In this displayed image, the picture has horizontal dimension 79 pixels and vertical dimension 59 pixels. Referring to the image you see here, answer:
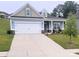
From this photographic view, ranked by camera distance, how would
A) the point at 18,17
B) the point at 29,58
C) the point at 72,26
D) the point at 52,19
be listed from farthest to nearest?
the point at 52,19, the point at 18,17, the point at 72,26, the point at 29,58

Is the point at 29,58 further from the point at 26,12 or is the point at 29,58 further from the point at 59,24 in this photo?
the point at 59,24

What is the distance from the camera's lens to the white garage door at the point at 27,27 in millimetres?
42625

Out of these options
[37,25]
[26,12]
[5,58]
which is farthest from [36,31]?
[5,58]

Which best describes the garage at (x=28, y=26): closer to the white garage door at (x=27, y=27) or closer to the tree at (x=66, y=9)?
the white garage door at (x=27, y=27)

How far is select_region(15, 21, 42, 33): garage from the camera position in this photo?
140ft

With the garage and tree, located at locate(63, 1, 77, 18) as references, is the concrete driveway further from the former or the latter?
tree, located at locate(63, 1, 77, 18)

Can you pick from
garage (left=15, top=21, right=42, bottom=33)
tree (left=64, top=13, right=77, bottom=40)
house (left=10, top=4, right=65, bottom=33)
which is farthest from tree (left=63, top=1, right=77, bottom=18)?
tree (left=64, top=13, right=77, bottom=40)

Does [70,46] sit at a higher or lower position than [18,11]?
lower

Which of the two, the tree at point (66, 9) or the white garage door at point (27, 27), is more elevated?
the tree at point (66, 9)

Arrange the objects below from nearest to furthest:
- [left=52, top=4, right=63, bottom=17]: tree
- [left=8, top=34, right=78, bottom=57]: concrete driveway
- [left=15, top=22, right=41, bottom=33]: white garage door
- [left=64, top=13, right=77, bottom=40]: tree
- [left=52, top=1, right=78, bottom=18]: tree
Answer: [left=8, top=34, right=78, bottom=57]: concrete driveway < [left=64, top=13, right=77, bottom=40]: tree < [left=15, top=22, right=41, bottom=33]: white garage door < [left=52, top=1, right=78, bottom=18]: tree < [left=52, top=4, right=63, bottom=17]: tree

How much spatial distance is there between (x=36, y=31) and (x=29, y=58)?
27.0m

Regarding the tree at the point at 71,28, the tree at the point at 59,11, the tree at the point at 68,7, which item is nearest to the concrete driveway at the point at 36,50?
the tree at the point at 71,28

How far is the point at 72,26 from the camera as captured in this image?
2705 centimetres

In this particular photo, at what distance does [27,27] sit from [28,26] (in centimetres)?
26
